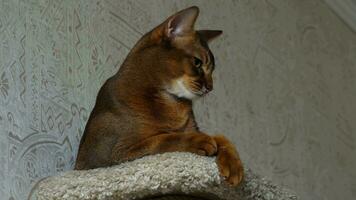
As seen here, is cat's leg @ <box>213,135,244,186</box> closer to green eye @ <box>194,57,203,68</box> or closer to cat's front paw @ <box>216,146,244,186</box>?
cat's front paw @ <box>216,146,244,186</box>

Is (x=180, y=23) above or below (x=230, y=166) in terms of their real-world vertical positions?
above

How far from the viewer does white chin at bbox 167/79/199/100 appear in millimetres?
1083

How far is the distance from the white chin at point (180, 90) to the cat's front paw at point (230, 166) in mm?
A: 176

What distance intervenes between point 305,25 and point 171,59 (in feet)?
3.91

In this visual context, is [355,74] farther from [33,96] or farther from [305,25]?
[33,96]

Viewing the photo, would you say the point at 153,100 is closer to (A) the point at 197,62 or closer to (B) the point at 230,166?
(A) the point at 197,62

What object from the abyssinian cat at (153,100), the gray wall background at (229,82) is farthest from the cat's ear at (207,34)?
the gray wall background at (229,82)

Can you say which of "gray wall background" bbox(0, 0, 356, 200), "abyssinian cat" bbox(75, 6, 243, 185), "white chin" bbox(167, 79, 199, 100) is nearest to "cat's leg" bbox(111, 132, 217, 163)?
"abyssinian cat" bbox(75, 6, 243, 185)

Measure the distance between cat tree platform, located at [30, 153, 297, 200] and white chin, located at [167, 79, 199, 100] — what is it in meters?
0.17

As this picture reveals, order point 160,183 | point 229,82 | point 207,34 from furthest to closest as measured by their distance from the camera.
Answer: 1. point 229,82
2. point 207,34
3. point 160,183

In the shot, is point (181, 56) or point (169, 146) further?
point (181, 56)

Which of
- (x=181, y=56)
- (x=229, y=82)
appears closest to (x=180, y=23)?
(x=181, y=56)

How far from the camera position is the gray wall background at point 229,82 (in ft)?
3.90

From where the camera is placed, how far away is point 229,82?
1772mm
